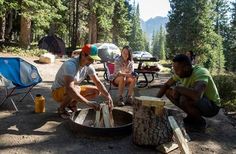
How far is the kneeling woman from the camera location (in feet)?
23.1

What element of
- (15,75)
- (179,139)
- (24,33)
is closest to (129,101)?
(15,75)

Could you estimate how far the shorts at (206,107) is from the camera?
4.81 m

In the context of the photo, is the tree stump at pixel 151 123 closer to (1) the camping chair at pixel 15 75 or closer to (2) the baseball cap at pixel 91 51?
(2) the baseball cap at pixel 91 51

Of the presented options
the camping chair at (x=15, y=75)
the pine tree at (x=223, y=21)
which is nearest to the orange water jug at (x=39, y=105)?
the camping chair at (x=15, y=75)

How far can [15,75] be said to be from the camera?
243 inches

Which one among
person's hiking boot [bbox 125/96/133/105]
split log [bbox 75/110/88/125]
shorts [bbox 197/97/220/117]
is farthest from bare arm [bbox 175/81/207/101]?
person's hiking boot [bbox 125/96/133/105]

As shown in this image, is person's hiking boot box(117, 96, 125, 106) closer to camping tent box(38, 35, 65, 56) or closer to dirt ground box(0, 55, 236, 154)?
dirt ground box(0, 55, 236, 154)

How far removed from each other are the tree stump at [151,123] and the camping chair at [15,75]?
8.89 ft

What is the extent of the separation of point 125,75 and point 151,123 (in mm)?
2920

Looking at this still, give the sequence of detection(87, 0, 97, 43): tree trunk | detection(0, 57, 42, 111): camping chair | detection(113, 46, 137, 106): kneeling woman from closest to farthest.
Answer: detection(0, 57, 42, 111): camping chair < detection(113, 46, 137, 106): kneeling woman < detection(87, 0, 97, 43): tree trunk

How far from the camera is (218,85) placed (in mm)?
8406

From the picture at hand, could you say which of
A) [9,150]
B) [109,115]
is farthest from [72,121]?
[9,150]

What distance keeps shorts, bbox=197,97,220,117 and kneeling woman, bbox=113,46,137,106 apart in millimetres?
2351

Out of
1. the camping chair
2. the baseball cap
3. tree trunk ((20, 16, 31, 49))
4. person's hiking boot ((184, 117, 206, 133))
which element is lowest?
person's hiking boot ((184, 117, 206, 133))
